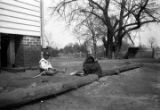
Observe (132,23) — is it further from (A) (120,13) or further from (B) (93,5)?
(B) (93,5)

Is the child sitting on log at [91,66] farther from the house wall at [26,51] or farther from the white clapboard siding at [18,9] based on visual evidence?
the white clapboard siding at [18,9]

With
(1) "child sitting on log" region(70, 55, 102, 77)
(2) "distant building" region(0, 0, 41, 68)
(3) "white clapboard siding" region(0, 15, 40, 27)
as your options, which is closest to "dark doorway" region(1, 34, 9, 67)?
(2) "distant building" region(0, 0, 41, 68)

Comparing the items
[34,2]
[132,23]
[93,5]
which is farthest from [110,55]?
[34,2]

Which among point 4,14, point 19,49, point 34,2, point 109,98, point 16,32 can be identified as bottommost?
point 109,98

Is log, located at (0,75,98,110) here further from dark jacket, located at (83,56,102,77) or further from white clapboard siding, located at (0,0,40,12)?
white clapboard siding, located at (0,0,40,12)

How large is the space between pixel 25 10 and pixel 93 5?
57.8ft

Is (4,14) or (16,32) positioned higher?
(4,14)

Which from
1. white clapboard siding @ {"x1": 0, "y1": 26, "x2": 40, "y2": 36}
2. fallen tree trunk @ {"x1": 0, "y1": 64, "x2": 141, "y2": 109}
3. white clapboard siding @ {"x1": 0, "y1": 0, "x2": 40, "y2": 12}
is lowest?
fallen tree trunk @ {"x1": 0, "y1": 64, "x2": 141, "y2": 109}

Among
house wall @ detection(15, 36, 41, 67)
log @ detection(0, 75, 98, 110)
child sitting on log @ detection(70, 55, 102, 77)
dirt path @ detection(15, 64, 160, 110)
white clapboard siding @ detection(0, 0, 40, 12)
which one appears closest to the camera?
log @ detection(0, 75, 98, 110)

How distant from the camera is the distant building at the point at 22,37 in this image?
28.2ft

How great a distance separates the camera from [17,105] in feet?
13.4

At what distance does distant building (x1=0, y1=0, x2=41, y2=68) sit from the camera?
861 centimetres

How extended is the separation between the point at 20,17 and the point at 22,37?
2.92ft

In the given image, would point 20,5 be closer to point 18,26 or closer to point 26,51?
point 18,26
